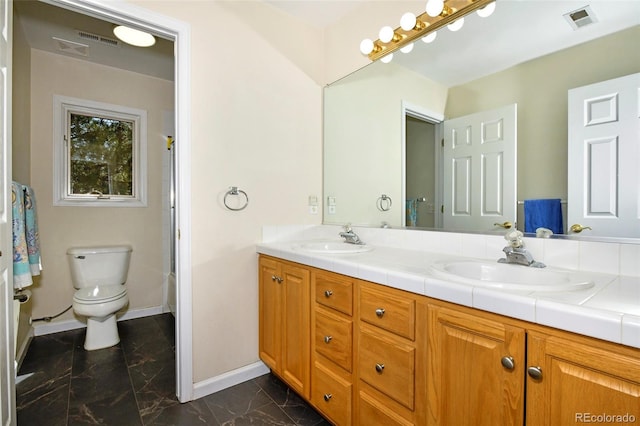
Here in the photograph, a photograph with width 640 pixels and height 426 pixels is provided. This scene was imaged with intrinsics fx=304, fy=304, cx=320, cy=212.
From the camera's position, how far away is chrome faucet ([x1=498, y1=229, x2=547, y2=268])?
112 centimetres

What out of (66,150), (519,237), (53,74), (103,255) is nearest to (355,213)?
(519,237)

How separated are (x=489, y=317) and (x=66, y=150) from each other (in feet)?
11.0

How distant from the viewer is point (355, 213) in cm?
213

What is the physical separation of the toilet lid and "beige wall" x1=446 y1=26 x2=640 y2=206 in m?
2.77

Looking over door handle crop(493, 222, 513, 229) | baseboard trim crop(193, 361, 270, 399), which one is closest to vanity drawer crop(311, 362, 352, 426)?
baseboard trim crop(193, 361, 270, 399)

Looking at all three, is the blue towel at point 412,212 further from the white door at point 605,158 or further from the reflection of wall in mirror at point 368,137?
the white door at point 605,158

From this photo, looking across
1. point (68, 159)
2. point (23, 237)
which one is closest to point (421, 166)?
point (23, 237)

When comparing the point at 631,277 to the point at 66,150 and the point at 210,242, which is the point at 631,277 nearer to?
the point at 210,242

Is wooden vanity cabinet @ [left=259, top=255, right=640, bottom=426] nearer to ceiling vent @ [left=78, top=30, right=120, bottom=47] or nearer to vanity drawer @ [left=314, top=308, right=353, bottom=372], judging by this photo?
vanity drawer @ [left=314, top=308, right=353, bottom=372]

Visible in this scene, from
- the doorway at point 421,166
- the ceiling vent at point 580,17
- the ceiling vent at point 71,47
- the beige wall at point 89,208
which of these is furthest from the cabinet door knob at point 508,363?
the ceiling vent at point 71,47

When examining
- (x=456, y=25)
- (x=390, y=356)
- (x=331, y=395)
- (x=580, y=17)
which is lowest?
(x=331, y=395)

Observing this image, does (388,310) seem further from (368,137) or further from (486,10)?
(486,10)

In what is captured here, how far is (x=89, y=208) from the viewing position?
8.93 ft

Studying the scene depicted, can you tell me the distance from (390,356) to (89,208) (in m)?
2.88
